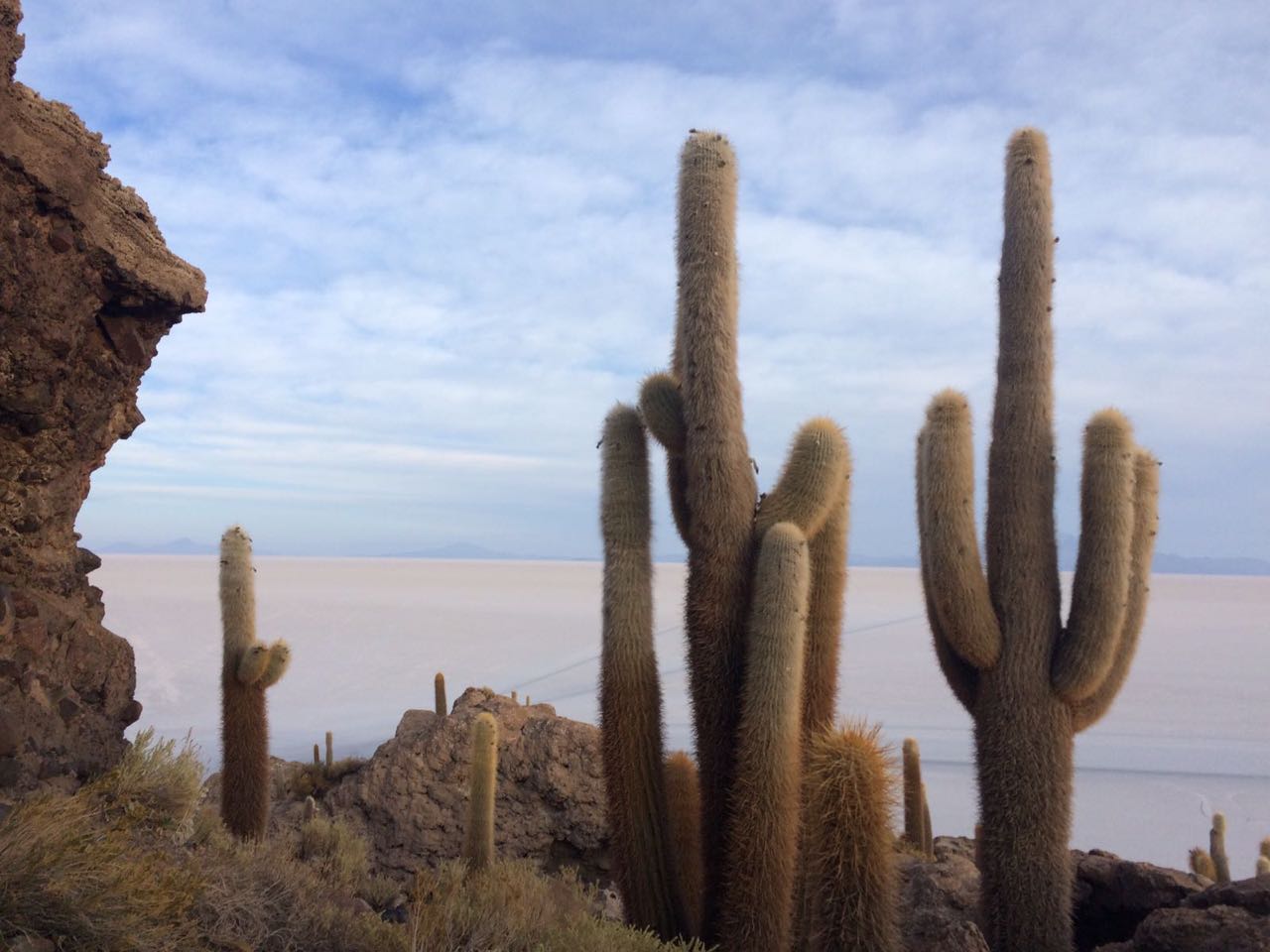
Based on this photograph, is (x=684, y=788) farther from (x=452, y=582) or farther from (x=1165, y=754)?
(x=452, y=582)

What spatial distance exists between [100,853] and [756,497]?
402 cm

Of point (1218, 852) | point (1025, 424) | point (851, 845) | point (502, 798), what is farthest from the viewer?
point (1218, 852)

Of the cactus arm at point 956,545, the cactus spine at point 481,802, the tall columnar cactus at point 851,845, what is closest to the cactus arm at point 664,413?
the tall columnar cactus at point 851,845

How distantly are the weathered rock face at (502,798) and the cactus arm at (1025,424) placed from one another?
491 centimetres

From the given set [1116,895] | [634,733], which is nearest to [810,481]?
[634,733]

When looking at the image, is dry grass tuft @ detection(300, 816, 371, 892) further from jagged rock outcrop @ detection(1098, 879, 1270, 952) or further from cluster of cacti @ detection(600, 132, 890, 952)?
jagged rock outcrop @ detection(1098, 879, 1270, 952)

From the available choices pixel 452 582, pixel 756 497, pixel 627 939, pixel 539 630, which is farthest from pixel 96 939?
pixel 452 582

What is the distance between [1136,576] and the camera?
9195 millimetres

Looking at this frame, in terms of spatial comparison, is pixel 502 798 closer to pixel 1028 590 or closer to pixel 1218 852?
pixel 1028 590

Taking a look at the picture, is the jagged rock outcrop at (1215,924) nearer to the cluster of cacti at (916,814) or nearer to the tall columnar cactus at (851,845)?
the tall columnar cactus at (851,845)

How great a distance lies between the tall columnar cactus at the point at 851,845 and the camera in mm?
6234

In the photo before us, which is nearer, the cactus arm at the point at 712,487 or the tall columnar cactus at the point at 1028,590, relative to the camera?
the cactus arm at the point at 712,487

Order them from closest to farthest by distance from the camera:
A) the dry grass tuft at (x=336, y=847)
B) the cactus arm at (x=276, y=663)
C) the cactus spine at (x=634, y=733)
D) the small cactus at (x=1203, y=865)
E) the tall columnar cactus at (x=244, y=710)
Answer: the cactus spine at (x=634, y=733), the tall columnar cactus at (x=244, y=710), the cactus arm at (x=276, y=663), the dry grass tuft at (x=336, y=847), the small cactus at (x=1203, y=865)

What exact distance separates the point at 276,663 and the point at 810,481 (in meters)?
5.15
